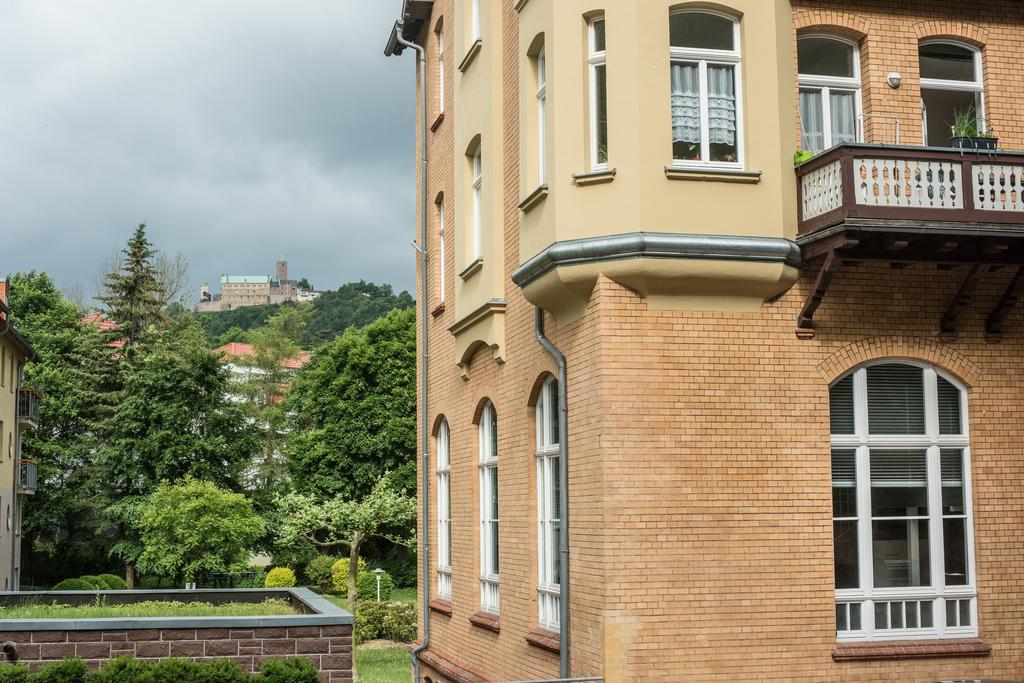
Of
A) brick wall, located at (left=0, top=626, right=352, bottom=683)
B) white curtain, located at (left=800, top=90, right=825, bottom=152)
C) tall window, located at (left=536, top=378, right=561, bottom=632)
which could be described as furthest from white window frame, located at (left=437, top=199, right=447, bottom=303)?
brick wall, located at (left=0, top=626, right=352, bottom=683)

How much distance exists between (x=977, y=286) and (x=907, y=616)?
379cm

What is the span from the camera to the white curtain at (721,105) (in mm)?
13742

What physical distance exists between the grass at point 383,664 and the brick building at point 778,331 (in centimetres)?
1567

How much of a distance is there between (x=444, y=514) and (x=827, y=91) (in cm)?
1044

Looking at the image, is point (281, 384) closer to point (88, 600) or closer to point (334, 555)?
point (334, 555)

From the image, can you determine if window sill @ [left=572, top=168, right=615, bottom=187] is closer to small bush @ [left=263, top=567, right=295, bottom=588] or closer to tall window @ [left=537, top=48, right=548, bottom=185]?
tall window @ [left=537, top=48, right=548, bottom=185]

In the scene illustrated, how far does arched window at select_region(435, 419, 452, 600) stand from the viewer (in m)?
21.4

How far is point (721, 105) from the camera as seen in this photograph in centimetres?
1377

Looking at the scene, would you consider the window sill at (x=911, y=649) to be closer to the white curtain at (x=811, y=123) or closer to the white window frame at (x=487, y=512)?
the white curtain at (x=811, y=123)

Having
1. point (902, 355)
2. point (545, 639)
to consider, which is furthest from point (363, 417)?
point (902, 355)

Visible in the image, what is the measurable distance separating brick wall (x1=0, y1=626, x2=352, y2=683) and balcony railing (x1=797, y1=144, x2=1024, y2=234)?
6.73m

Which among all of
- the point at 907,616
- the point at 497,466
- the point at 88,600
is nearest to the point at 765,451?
the point at 907,616

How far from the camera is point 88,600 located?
1714 centimetres

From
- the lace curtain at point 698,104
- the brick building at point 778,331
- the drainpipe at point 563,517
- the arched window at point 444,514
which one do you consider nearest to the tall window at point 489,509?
the arched window at point 444,514
